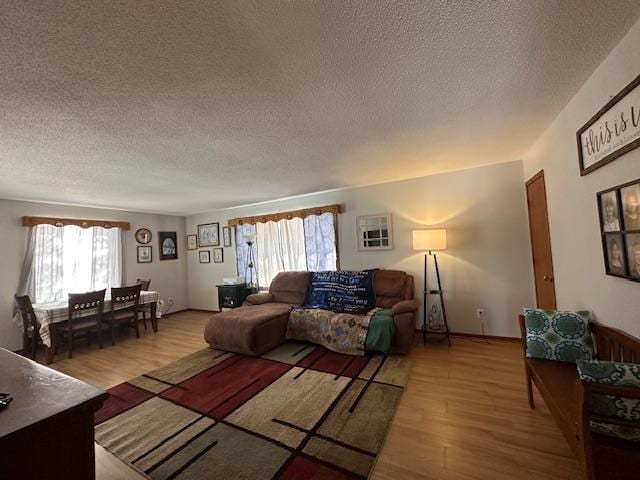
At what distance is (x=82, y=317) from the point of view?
361 cm

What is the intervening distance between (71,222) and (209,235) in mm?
2225

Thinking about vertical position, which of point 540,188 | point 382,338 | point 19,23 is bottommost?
point 382,338

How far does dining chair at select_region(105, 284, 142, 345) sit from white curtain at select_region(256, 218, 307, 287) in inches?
79.4

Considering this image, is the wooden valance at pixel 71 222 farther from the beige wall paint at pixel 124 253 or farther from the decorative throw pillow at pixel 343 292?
the decorative throw pillow at pixel 343 292

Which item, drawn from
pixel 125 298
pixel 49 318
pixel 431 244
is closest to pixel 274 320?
pixel 431 244

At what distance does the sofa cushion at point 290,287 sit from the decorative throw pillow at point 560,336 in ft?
9.33

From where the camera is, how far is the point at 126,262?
16.3ft

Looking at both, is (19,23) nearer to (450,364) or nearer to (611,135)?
(611,135)

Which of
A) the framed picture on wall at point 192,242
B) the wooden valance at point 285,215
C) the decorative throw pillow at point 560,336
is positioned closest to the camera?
the decorative throw pillow at point 560,336

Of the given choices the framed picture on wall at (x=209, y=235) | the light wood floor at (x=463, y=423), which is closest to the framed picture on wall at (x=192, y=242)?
the framed picture on wall at (x=209, y=235)

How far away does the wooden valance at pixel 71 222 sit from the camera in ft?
12.5

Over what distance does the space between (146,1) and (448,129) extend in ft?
6.94

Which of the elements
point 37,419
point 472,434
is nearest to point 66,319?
point 37,419

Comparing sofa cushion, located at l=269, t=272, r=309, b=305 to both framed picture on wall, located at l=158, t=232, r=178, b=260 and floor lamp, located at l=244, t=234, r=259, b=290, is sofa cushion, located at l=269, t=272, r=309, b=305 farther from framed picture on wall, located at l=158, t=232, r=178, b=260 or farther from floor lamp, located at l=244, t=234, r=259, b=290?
framed picture on wall, located at l=158, t=232, r=178, b=260
